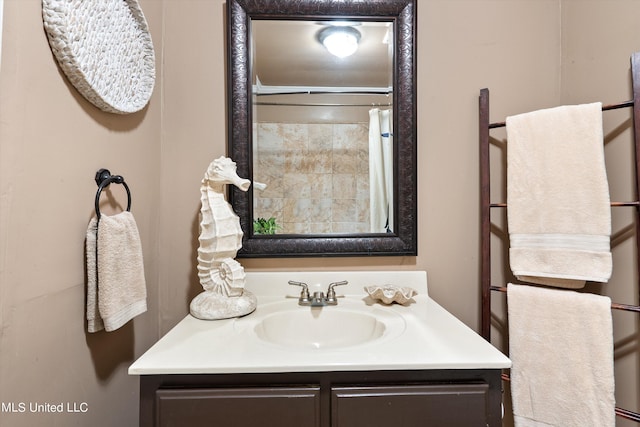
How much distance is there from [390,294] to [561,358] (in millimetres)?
527

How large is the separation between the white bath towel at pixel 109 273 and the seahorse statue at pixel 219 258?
0.67 ft

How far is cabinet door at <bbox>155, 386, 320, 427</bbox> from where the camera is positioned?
670 millimetres

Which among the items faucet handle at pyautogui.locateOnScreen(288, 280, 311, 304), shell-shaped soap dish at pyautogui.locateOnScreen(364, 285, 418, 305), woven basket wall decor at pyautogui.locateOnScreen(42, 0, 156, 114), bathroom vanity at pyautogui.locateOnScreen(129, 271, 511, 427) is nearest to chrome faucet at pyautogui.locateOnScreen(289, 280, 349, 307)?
faucet handle at pyautogui.locateOnScreen(288, 280, 311, 304)

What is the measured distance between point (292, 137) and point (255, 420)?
875mm

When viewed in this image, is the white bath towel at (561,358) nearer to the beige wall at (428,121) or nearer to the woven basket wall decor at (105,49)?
the beige wall at (428,121)

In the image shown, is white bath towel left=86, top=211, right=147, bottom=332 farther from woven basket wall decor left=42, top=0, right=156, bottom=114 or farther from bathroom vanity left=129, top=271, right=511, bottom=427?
woven basket wall decor left=42, top=0, right=156, bottom=114

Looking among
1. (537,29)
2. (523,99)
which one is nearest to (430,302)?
(523,99)

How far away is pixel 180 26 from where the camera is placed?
1183 mm

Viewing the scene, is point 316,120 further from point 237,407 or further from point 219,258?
point 237,407

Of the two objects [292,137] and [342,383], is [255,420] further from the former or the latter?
[292,137]

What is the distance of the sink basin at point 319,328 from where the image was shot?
1.00 metres

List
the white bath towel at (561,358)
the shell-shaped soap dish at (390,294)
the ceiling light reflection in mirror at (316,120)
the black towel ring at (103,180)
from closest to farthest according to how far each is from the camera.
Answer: the black towel ring at (103,180)
the white bath towel at (561,358)
the shell-shaped soap dish at (390,294)
the ceiling light reflection in mirror at (316,120)

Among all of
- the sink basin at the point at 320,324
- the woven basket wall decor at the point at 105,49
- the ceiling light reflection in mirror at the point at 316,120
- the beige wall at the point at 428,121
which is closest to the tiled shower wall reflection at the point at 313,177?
the ceiling light reflection in mirror at the point at 316,120

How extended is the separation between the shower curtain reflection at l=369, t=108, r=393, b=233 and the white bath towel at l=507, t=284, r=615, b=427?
0.49 meters
